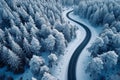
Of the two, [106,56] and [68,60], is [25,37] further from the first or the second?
[106,56]

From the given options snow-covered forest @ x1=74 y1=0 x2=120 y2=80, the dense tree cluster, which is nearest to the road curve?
the dense tree cluster

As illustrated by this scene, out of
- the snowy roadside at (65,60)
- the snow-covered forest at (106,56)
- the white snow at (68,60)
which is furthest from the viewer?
the snowy roadside at (65,60)

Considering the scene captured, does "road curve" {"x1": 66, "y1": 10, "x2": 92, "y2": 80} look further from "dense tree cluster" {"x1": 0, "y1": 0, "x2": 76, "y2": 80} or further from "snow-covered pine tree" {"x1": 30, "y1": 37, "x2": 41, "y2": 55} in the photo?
"snow-covered pine tree" {"x1": 30, "y1": 37, "x2": 41, "y2": 55}

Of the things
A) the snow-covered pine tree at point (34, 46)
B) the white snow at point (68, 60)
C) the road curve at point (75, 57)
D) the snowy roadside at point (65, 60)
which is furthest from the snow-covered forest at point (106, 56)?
the snow-covered pine tree at point (34, 46)

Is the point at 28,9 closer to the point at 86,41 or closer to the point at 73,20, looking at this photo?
the point at 73,20

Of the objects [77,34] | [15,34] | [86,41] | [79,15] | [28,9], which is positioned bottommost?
[15,34]

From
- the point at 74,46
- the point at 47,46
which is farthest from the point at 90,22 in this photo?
the point at 47,46

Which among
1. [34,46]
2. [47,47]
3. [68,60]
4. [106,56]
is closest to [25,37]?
[34,46]

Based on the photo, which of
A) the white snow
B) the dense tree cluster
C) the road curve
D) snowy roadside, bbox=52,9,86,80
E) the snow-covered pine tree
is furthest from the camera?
the snow-covered pine tree

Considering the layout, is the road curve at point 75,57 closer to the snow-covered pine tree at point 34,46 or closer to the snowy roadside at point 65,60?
the snowy roadside at point 65,60
